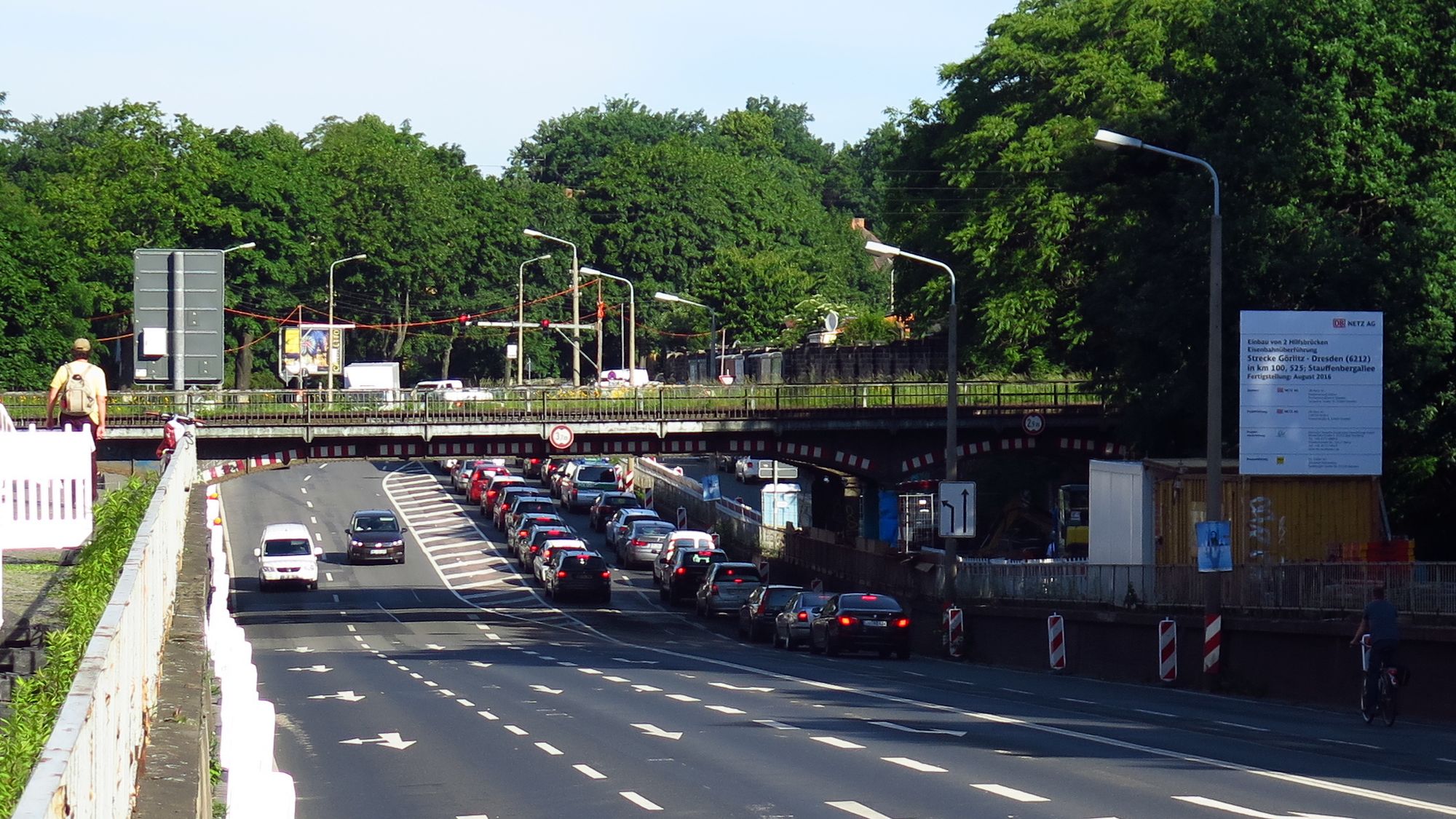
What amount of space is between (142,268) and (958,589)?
2145cm

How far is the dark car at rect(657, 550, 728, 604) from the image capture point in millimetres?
57844

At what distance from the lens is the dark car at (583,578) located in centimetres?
5831

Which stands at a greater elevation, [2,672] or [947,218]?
[947,218]

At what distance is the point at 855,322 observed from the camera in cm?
9294

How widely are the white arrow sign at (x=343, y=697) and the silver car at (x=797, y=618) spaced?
13.6m

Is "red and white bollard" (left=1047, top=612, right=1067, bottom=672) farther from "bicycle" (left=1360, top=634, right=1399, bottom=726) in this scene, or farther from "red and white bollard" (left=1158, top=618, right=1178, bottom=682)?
"bicycle" (left=1360, top=634, right=1399, bottom=726)

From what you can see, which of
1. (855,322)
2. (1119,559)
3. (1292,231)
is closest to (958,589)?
(1119,559)

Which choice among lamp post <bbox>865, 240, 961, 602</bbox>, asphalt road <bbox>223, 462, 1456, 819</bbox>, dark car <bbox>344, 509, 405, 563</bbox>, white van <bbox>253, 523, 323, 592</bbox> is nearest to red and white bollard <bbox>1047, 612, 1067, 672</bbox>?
asphalt road <bbox>223, 462, 1456, 819</bbox>

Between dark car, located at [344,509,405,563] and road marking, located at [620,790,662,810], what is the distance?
5425cm

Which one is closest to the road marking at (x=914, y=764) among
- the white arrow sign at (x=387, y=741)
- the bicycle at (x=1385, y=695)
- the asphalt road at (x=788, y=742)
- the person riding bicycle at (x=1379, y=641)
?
the asphalt road at (x=788, y=742)

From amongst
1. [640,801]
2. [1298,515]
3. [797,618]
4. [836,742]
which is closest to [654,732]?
[836,742]

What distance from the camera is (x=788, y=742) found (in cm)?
1962

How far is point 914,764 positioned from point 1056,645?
19.1 m

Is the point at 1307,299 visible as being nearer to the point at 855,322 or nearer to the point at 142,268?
the point at 142,268
